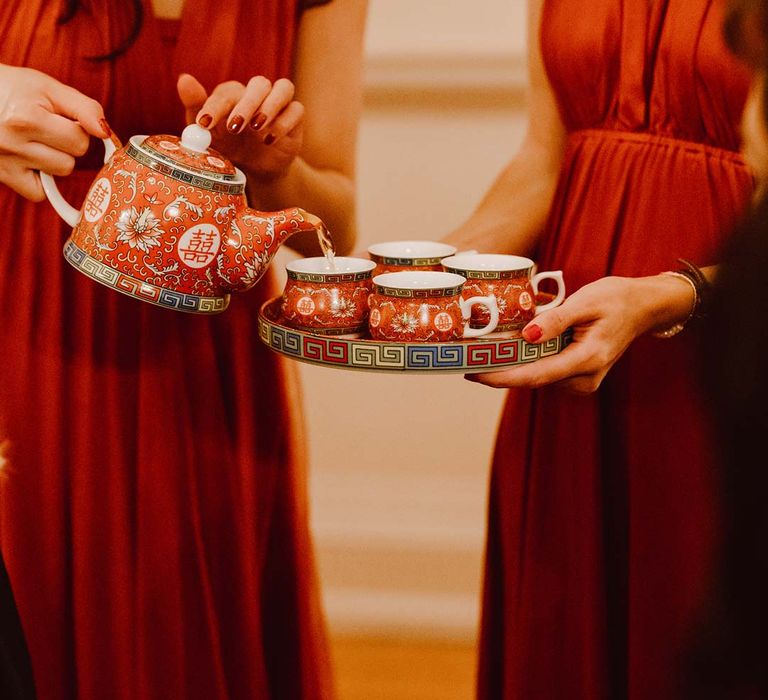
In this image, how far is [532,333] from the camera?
3.00 feet

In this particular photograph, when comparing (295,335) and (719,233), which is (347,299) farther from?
(719,233)

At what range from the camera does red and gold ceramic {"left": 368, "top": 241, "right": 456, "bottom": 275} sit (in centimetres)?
105

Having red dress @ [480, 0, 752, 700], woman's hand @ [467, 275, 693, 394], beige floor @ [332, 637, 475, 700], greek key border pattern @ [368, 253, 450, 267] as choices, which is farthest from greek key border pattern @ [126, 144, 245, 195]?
beige floor @ [332, 637, 475, 700]

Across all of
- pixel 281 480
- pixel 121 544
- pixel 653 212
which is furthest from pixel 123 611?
pixel 653 212

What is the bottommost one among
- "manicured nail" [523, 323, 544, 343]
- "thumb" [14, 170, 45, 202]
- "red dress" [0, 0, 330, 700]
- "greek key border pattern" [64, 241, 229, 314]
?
"red dress" [0, 0, 330, 700]

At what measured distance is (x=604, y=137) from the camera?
1.08 metres

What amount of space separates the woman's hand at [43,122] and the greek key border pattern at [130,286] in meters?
0.12

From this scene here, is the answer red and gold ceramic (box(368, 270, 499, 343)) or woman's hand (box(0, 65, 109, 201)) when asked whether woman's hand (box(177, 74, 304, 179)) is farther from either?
red and gold ceramic (box(368, 270, 499, 343))

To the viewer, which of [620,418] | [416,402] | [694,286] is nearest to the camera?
[694,286]

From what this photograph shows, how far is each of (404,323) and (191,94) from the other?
371 mm

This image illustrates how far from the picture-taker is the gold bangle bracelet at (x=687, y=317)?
→ 39.6 inches

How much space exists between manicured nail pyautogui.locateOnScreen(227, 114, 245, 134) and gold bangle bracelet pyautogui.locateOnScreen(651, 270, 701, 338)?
47 cm

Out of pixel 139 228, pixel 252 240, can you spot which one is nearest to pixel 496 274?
pixel 252 240

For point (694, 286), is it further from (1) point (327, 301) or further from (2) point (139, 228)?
(2) point (139, 228)
